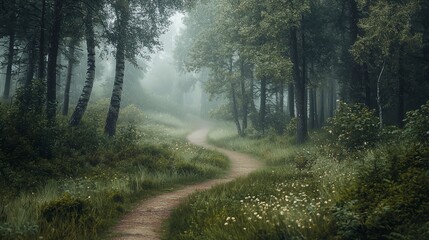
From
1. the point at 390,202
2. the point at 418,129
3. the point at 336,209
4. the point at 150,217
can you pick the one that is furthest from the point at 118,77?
the point at 390,202

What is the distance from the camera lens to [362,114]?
14.9m

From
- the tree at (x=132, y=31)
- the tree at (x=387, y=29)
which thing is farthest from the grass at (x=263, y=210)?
the tree at (x=132, y=31)

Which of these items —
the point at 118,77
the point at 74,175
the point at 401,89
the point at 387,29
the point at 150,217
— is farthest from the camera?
the point at 401,89

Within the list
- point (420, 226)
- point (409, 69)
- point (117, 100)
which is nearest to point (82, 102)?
point (117, 100)

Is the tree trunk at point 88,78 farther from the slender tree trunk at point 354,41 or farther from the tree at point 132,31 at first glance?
the slender tree trunk at point 354,41

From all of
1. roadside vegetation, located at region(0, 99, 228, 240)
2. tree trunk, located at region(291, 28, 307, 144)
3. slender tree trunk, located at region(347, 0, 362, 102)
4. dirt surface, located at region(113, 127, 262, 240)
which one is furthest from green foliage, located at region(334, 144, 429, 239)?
slender tree trunk, located at region(347, 0, 362, 102)

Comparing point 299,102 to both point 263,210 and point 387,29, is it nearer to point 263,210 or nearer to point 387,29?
point 387,29

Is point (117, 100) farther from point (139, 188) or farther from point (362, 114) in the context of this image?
point (362, 114)

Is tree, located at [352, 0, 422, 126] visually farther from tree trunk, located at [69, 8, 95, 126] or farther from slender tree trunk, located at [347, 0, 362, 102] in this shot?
tree trunk, located at [69, 8, 95, 126]

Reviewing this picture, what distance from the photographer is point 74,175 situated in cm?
1216

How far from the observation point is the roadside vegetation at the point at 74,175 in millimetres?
7250

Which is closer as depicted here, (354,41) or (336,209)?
(336,209)

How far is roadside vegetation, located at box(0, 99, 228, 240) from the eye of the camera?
725 centimetres

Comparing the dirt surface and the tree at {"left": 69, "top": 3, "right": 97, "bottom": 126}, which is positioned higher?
the tree at {"left": 69, "top": 3, "right": 97, "bottom": 126}
